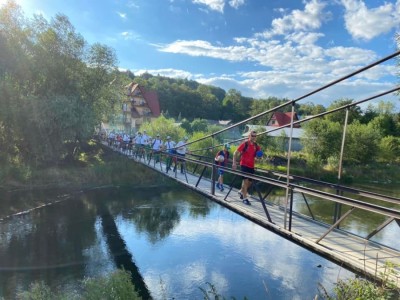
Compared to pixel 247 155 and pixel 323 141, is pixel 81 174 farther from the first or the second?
pixel 323 141

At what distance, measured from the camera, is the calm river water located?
10023 mm

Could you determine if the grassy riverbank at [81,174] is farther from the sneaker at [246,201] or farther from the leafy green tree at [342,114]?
the leafy green tree at [342,114]

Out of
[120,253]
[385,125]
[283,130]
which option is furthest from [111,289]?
[385,125]

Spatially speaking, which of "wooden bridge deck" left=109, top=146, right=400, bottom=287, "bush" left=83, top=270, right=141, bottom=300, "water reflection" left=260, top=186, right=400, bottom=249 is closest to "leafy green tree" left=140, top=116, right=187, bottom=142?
"water reflection" left=260, top=186, right=400, bottom=249

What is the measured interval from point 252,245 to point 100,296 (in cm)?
757

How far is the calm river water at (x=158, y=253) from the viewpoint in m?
10.0

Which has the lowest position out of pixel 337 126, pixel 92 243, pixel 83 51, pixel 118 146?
pixel 92 243

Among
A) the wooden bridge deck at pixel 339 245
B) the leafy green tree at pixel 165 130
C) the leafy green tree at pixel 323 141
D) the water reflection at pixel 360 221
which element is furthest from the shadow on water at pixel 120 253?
the leafy green tree at pixel 323 141

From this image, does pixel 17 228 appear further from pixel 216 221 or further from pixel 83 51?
pixel 83 51

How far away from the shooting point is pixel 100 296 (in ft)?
23.5

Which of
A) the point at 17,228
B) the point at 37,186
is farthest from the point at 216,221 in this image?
the point at 37,186

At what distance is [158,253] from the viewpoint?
41.4 ft

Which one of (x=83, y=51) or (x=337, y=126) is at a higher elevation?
(x=83, y=51)

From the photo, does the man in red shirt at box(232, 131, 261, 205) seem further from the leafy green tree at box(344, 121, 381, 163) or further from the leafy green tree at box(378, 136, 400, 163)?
the leafy green tree at box(378, 136, 400, 163)
